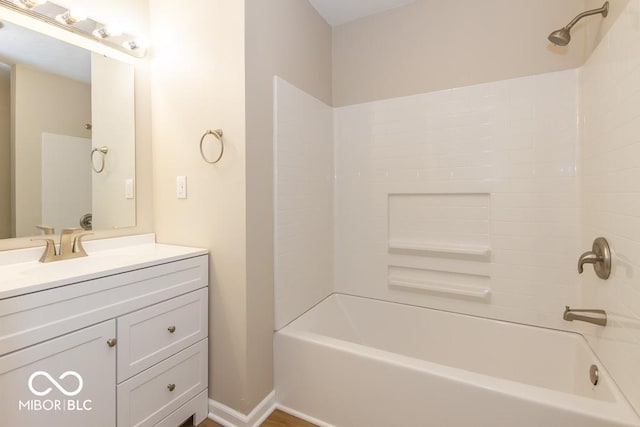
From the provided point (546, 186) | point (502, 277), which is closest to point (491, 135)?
point (546, 186)

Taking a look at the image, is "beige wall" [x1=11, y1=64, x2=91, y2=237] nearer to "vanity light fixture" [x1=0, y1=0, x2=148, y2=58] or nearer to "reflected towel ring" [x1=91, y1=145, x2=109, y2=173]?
"reflected towel ring" [x1=91, y1=145, x2=109, y2=173]

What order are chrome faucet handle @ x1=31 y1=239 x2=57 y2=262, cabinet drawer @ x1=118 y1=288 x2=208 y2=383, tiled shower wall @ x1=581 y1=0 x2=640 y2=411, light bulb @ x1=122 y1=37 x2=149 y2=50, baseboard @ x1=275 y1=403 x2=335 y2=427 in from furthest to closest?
light bulb @ x1=122 y1=37 x2=149 y2=50, baseboard @ x1=275 y1=403 x2=335 y2=427, chrome faucet handle @ x1=31 y1=239 x2=57 y2=262, cabinet drawer @ x1=118 y1=288 x2=208 y2=383, tiled shower wall @ x1=581 y1=0 x2=640 y2=411

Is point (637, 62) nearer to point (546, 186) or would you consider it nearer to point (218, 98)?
point (546, 186)

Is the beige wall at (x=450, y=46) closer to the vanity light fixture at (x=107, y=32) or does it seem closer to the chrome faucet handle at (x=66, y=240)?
the vanity light fixture at (x=107, y=32)

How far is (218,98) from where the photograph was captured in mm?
1467

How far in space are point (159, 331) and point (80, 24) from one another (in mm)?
1525

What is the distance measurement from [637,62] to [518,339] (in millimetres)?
1431

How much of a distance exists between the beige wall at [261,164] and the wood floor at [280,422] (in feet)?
0.41

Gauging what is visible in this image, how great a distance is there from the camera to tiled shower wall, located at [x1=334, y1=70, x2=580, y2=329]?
1615 millimetres

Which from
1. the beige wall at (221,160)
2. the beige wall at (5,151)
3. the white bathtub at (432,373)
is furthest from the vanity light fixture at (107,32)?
the white bathtub at (432,373)

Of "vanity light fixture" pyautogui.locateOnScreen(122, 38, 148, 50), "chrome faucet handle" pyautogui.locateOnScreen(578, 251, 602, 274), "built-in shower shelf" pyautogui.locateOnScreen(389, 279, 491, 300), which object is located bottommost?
"built-in shower shelf" pyautogui.locateOnScreen(389, 279, 491, 300)

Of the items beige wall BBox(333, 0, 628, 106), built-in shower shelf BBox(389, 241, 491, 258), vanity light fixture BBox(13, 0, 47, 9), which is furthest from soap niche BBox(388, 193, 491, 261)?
vanity light fixture BBox(13, 0, 47, 9)

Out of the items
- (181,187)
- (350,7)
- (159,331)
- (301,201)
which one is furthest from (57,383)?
(350,7)

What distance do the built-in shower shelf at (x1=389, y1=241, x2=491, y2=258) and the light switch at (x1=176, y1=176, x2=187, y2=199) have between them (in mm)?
1378
